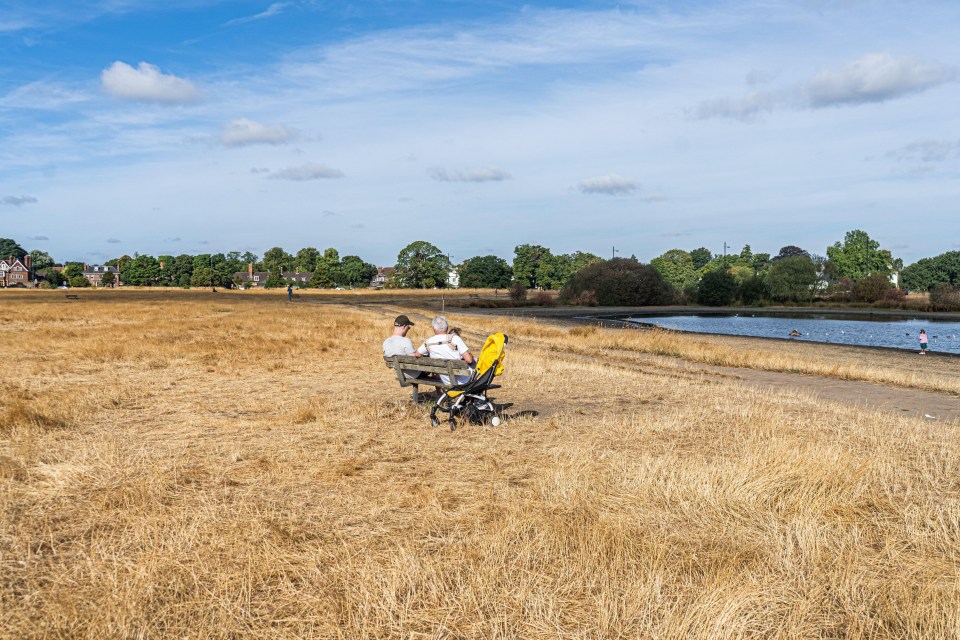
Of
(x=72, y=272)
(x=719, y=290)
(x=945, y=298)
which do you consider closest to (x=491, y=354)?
(x=945, y=298)

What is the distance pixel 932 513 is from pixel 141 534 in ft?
19.5

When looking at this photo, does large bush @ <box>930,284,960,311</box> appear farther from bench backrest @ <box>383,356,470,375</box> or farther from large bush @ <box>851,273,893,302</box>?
bench backrest @ <box>383,356,470,375</box>

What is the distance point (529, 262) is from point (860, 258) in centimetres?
5760

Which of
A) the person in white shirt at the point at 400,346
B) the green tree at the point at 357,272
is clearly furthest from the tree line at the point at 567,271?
the person in white shirt at the point at 400,346

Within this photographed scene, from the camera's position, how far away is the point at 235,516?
5258 millimetres

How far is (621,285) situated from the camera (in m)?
79.8

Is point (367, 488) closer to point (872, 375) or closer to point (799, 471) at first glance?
point (799, 471)

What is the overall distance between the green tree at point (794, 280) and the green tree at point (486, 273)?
60022 mm

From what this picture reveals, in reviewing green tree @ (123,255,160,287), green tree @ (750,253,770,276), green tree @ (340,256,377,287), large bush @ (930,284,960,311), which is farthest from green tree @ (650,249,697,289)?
green tree @ (123,255,160,287)

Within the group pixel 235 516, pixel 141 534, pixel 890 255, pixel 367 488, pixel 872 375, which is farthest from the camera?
pixel 890 255

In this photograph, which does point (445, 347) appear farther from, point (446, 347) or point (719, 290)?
point (719, 290)

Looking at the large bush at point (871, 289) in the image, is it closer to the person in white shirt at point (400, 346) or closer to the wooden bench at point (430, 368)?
the person in white shirt at point (400, 346)

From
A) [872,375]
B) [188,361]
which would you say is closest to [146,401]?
[188,361]

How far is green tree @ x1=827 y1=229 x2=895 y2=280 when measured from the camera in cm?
11775
